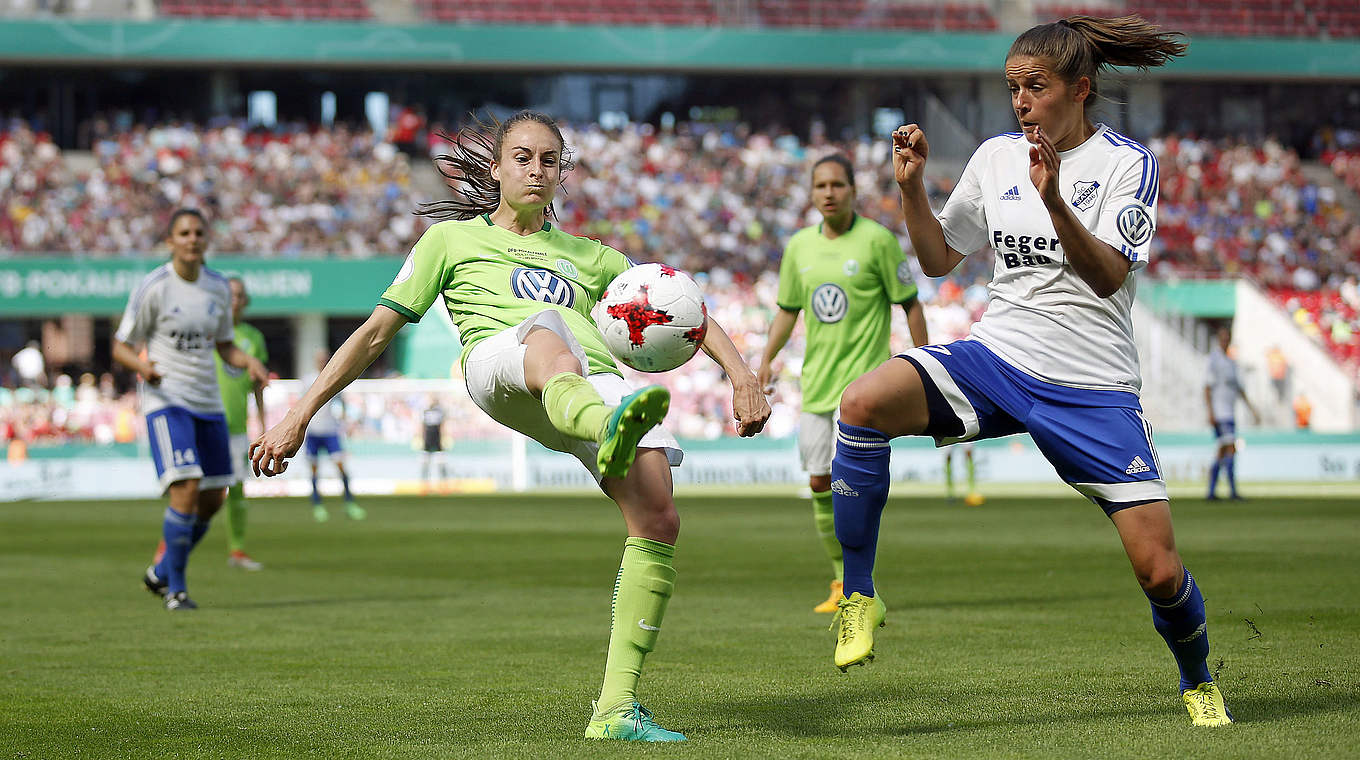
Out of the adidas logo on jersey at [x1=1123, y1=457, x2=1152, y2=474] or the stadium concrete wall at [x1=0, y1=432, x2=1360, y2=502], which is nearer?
the adidas logo on jersey at [x1=1123, y1=457, x2=1152, y2=474]

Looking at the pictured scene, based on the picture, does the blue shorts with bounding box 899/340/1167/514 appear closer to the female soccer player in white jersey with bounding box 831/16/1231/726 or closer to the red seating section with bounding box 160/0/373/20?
the female soccer player in white jersey with bounding box 831/16/1231/726

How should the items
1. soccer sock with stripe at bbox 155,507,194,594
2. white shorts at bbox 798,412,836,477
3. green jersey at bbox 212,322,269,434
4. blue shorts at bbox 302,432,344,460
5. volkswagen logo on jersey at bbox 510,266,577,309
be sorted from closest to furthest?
volkswagen logo on jersey at bbox 510,266,577,309, white shorts at bbox 798,412,836,477, soccer sock with stripe at bbox 155,507,194,594, green jersey at bbox 212,322,269,434, blue shorts at bbox 302,432,344,460

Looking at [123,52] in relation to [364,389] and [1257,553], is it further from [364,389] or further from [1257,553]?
[1257,553]

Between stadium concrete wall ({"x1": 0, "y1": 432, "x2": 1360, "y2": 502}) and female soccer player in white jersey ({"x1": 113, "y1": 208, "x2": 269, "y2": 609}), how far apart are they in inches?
669

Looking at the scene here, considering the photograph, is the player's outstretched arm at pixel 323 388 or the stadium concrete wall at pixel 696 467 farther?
the stadium concrete wall at pixel 696 467

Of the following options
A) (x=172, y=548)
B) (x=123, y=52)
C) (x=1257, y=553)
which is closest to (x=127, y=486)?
(x=123, y=52)

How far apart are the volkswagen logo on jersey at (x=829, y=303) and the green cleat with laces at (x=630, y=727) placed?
16.9ft

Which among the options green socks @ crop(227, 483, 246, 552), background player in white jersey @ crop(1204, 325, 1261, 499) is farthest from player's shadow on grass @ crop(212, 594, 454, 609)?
background player in white jersey @ crop(1204, 325, 1261, 499)

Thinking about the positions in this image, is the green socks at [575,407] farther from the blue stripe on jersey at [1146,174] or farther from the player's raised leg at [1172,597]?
the blue stripe on jersey at [1146,174]

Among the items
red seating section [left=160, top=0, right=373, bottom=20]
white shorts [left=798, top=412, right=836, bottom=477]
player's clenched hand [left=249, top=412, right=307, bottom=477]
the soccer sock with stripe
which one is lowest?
the soccer sock with stripe

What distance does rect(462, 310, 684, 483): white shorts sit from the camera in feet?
16.3

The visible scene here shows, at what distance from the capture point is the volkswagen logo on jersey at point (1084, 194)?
5.07 meters

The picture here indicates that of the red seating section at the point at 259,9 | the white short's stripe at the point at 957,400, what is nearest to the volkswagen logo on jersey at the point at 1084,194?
the white short's stripe at the point at 957,400

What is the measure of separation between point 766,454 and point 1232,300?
40.9 feet
